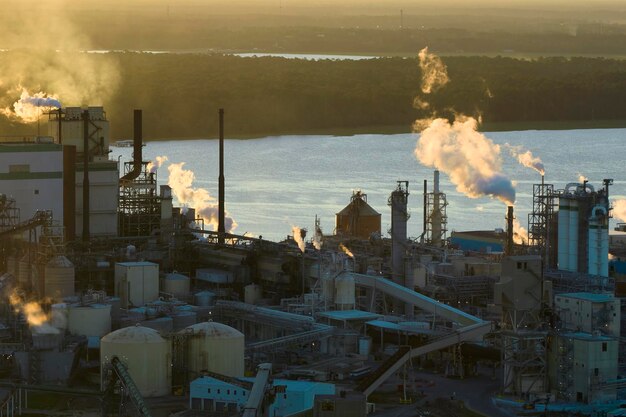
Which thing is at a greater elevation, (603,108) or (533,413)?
(603,108)

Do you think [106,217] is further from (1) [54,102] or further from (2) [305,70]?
(2) [305,70]

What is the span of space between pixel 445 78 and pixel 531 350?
79110 mm

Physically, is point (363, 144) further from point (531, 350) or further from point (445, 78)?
point (531, 350)

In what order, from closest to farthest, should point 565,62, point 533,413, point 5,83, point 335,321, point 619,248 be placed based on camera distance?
point 533,413 < point 335,321 < point 619,248 < point 5,83 < point 565,62

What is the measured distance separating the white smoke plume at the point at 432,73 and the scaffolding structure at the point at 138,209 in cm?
5996

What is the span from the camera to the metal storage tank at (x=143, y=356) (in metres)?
34.1

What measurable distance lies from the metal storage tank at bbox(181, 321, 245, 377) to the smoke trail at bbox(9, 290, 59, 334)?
2.94 metres

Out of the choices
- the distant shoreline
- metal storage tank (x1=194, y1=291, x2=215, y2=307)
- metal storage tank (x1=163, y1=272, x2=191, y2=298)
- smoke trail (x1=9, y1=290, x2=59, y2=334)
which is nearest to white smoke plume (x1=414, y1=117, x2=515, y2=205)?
metal storage tank (x1=163, y1=272, x2=191, y2=298)

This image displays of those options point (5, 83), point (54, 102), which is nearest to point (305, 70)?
point (5, 83)

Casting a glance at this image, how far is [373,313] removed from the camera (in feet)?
132

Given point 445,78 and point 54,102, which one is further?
point 445,78

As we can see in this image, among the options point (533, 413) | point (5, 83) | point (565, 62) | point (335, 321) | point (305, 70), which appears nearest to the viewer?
point (533, 413)

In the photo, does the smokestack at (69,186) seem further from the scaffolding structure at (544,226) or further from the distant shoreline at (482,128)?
the distant shoreline at (482,128)

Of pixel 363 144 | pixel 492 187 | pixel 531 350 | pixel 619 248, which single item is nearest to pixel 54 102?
pixel 492 187
